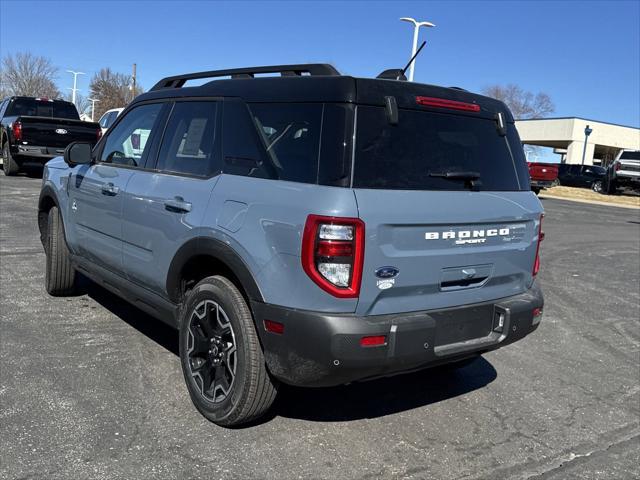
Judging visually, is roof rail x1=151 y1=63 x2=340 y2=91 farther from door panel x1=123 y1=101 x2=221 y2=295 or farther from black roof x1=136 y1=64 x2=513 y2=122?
door panel x1=123 y1=101 x2=221 y2=295

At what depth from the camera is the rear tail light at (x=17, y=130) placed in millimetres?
14477

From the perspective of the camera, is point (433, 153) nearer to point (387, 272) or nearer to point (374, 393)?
point (387, 272)

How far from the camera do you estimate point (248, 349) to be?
313cm

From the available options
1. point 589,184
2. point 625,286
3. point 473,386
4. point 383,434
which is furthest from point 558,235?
point 589,184

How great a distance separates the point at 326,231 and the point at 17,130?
14050 millimetres

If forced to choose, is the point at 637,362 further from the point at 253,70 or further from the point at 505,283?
the point at 253,70

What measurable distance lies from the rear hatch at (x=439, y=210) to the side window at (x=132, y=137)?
1.96 metres

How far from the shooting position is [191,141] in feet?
12.5

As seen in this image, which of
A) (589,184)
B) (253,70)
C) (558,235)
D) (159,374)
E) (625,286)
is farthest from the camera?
(589,184)

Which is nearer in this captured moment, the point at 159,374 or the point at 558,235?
the point at 159,374

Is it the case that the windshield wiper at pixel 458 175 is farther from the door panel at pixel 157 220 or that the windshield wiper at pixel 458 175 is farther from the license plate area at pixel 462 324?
the door panel at pixel 157 220

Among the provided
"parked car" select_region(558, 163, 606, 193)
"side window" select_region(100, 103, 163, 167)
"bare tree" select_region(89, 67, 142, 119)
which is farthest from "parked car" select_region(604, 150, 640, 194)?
"bare tree" select_region(89, 67, 142, 119)

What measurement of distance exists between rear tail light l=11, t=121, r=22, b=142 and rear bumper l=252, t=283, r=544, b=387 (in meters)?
13.6

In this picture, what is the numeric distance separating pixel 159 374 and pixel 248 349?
1214 millimetres
